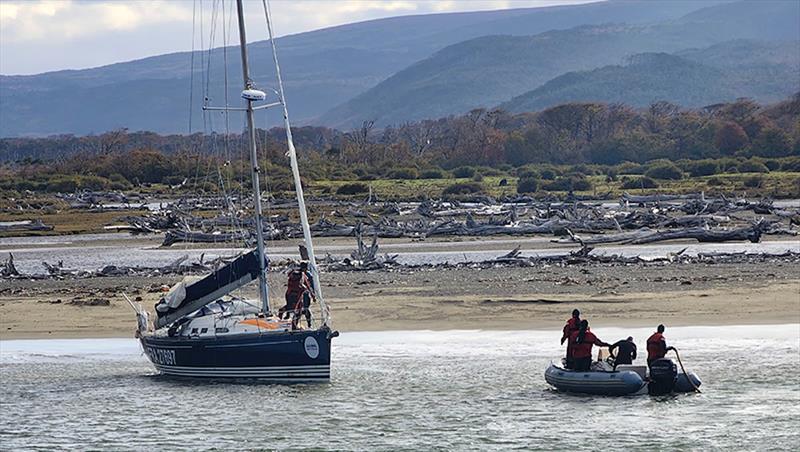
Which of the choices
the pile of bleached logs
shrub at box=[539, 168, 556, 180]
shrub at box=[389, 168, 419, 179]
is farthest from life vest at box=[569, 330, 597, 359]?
shrub at box=[389, 168, 419, 179]

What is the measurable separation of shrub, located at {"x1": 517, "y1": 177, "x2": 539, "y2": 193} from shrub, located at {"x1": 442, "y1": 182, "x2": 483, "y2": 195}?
2595mm

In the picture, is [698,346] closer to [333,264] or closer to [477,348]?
[477,348]

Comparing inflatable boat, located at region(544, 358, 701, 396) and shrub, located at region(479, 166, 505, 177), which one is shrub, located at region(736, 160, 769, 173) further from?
inflatable boat, located at region(544, 358, 701, 396)

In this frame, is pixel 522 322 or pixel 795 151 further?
pixel 795 151

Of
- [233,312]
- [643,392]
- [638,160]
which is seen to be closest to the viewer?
[643,392]

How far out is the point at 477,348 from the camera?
99.7 feet

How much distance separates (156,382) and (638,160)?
95.2 meters

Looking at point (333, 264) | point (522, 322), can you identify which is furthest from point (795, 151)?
point (522, 322)

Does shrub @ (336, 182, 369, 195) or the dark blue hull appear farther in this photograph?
shrub @ (336, 182, 369, 195)

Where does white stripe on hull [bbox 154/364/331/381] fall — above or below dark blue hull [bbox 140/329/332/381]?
below

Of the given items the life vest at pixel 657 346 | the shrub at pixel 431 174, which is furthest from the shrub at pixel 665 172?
the life vest at pixel 657 346

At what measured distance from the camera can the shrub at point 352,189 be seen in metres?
86.7

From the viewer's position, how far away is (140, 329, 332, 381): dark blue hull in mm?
26141

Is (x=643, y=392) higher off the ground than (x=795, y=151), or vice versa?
(x=795, y=151)
